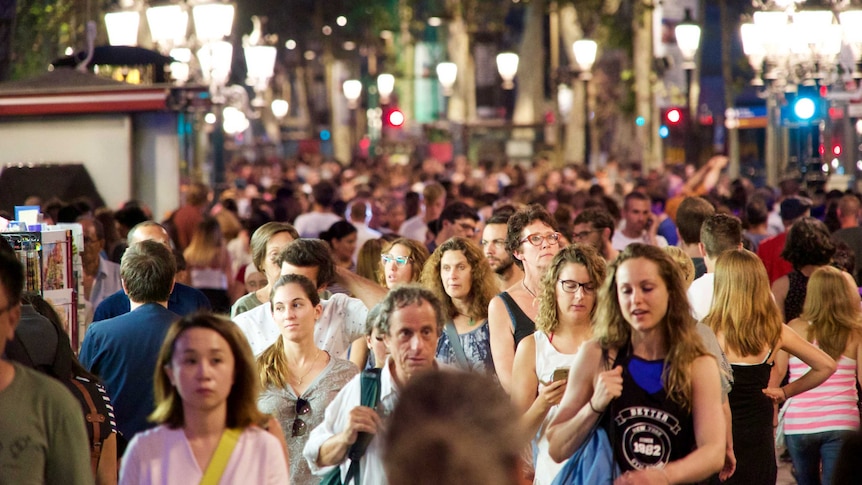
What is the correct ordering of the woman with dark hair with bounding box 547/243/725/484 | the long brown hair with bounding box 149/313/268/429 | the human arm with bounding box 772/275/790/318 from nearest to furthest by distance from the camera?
the long brown hair with bounding box 149/313/268/429, the woman with dark hair with bounding box 547/243/725/484, the human arm with bounding box 772/275/790/318

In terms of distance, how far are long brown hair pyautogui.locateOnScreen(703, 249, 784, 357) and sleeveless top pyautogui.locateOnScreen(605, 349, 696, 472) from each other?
88.9 inches

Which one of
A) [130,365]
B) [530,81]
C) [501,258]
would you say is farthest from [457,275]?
[530,81]

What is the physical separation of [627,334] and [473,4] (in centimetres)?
3859

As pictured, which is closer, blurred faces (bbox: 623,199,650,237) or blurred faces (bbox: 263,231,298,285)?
blurred faces (bbox: 263,231,298,285)

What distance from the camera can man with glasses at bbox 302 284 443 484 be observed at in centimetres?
473

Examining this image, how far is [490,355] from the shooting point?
696 centimetres

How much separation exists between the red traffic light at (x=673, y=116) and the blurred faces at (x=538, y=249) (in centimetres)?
2100

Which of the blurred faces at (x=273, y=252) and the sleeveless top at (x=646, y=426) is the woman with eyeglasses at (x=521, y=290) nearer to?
the blurred faces at (x=273, y=252)

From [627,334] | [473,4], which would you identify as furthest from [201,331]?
[473,4]

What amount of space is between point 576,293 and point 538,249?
1.16 metres

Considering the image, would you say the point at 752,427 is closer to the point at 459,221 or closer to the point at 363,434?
the point at 363,434

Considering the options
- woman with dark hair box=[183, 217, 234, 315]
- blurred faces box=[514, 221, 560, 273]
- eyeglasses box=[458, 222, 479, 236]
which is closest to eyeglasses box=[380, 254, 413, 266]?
blurred faces box=[514, 221, 560, 273]

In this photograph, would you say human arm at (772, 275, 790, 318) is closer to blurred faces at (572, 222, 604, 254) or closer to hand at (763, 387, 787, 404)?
blurred faces at (572, 222, 604, 254)

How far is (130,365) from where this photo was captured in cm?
658
